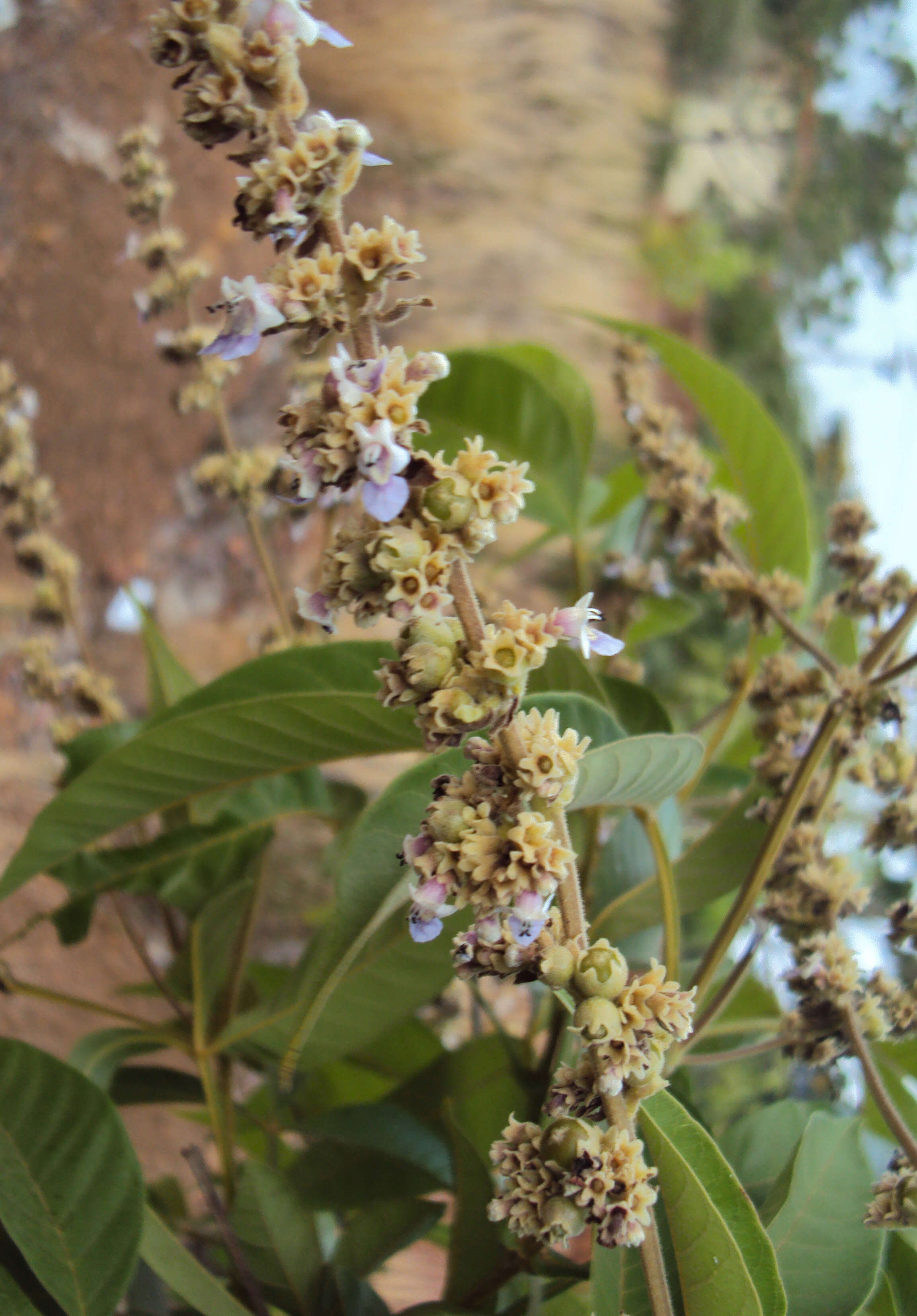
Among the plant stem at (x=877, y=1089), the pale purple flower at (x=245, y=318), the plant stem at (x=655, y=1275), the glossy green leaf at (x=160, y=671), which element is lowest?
the plant stem at (x=655, y=1275)

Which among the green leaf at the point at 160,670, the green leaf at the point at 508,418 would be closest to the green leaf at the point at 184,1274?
the green leaf at the point at 160,670

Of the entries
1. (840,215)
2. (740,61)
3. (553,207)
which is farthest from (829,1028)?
(740,61)

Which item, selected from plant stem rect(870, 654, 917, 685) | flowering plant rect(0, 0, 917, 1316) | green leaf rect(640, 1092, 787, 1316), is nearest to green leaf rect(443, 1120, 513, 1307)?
flowering plant rect(0, 0, 917, 1316)

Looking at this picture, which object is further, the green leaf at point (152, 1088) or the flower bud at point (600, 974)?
the green leaf at point (152, 1088)

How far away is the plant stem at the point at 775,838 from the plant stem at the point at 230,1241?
0.18 metres

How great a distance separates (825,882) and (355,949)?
161mm

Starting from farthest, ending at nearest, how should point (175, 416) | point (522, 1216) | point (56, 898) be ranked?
1. point (175, 416)
2. point (56, 898)
3. point (522, 1216)

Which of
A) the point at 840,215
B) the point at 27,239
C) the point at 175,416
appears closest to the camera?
the point at 27,239

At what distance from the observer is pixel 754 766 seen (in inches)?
13.6

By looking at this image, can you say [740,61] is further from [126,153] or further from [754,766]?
[754,766]

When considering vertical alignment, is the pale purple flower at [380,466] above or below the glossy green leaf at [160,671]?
below

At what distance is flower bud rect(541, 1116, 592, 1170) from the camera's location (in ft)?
0.66

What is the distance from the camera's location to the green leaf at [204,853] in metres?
0.41

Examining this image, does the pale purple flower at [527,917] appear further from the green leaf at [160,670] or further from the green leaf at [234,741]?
the green leaf at [160,670]
